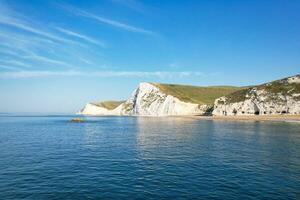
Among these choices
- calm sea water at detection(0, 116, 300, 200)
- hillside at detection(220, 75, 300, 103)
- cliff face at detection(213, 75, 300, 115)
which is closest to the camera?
calm sea water at detection(0, 116, 300, 200)

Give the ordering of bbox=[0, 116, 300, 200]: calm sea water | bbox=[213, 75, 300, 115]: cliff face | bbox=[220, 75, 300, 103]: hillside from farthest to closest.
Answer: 1. bbox=[220, 75, 300, 103]: hillside
2. bbox=[213, 75, 300, 115]: cliff face
3. bbox=[0, 116, 300, 200]: calm sea water

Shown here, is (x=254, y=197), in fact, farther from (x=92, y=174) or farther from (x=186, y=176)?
(x=92, y=174)

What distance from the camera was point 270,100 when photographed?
170 meters

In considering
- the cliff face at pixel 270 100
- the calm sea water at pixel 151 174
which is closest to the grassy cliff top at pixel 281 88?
the cliff face at pixel 270 100

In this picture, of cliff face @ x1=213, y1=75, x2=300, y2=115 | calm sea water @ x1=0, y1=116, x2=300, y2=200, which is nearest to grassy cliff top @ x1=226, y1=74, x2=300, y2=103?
cliff face @ x1=213, y1=75, x2=300, y2=115

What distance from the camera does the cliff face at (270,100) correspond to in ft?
534

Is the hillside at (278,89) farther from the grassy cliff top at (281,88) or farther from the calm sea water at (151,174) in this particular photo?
the calm sea water at (151,174)

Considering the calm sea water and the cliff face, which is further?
the cliff face

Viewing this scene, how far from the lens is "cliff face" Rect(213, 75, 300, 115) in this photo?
534ft

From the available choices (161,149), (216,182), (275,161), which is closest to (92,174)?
(216,182)

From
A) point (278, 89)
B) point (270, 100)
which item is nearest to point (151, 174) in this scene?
point (270, 100)

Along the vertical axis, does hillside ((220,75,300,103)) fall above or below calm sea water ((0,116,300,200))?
above

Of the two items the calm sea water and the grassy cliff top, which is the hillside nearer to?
the grassy cliff top

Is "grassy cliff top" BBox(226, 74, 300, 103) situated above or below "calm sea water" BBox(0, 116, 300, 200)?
above
